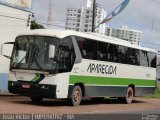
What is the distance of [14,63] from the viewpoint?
835 inches

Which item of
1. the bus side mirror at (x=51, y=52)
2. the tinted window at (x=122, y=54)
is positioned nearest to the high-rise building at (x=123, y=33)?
the tinted window at (x=122, y=54)

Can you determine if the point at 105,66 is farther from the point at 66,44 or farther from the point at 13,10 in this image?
the point at 13,10

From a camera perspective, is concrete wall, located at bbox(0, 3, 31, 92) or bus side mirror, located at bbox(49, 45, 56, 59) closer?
bus side mirror, located at bbox(49, 45, 56, 59)

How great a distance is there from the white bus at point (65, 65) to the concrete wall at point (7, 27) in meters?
8.26

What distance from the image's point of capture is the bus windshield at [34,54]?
20453mm

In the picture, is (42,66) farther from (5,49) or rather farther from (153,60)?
(153,60)

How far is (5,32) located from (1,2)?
1998mm

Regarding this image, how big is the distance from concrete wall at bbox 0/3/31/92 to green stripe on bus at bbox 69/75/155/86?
7984mm

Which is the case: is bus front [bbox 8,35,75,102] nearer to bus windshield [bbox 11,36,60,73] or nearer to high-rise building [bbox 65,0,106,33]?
bus windshield [bbox 11,36,60,73]

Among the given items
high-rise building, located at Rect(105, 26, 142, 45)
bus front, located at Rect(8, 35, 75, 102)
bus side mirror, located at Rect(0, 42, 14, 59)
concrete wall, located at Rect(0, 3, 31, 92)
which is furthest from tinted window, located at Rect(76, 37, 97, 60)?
high-rise building, located at Rect(105, 26, 142, 45)

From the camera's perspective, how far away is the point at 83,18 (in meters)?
52.3

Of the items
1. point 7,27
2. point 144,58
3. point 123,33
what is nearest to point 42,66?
point 144,58

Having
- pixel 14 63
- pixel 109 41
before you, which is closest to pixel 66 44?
pixel 14 63

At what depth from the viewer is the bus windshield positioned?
2045cm
